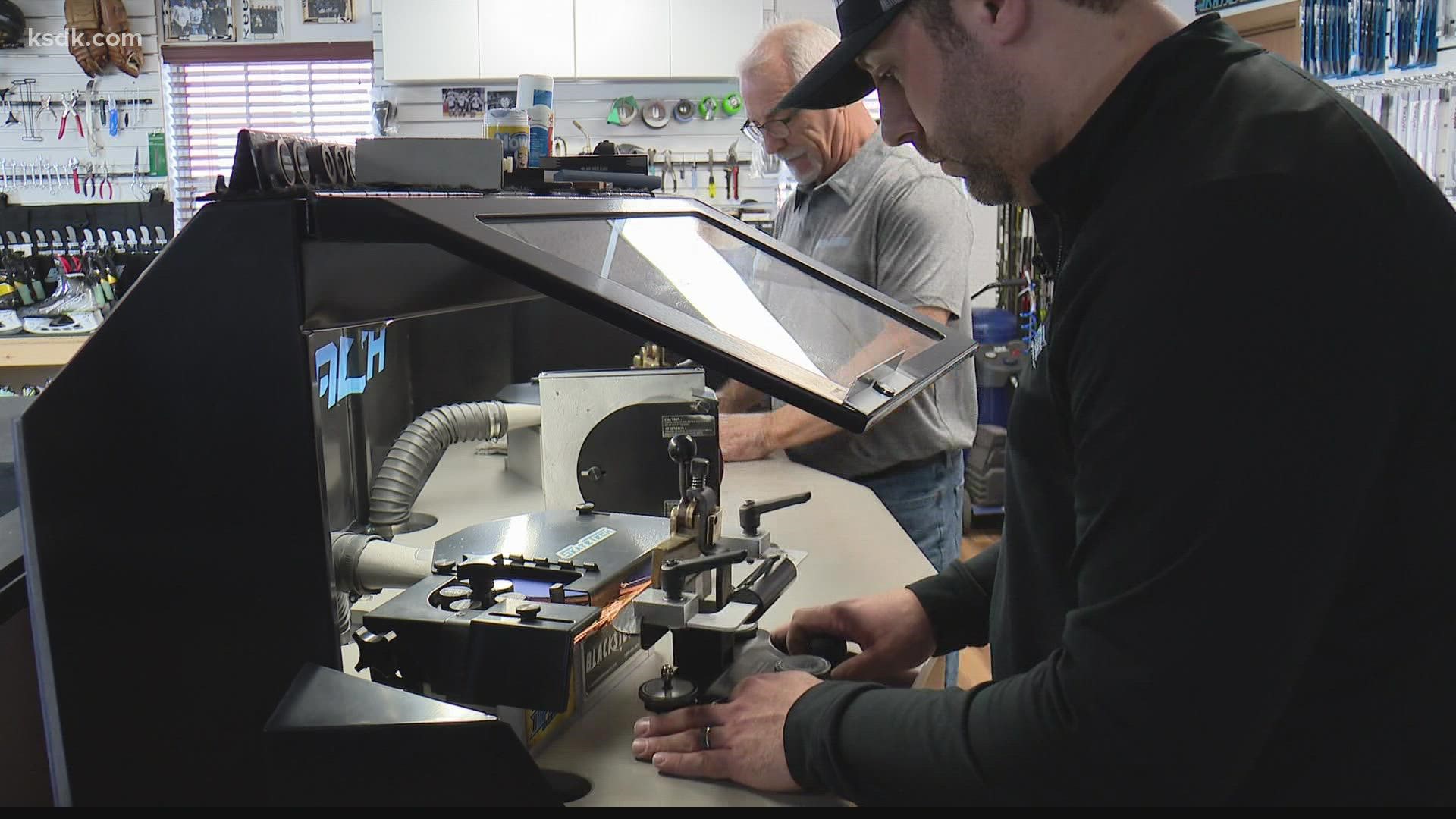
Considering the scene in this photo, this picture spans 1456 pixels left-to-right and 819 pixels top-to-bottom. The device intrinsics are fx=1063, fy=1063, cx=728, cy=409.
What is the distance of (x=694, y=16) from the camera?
520cm

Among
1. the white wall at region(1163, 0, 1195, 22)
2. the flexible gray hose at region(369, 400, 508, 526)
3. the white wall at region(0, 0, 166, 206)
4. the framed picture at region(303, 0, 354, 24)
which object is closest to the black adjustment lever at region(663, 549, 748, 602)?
the flexible gray hose at region(369, 400, 508, 526)

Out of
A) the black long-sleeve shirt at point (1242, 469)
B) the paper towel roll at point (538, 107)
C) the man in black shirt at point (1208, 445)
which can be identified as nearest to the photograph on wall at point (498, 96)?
the paper towel roll at point (538, 107)

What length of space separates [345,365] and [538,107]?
608mm

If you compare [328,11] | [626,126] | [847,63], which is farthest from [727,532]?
[328,11]

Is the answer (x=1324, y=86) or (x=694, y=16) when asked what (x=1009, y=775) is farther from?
(x=694, y=16)

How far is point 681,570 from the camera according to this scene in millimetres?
995

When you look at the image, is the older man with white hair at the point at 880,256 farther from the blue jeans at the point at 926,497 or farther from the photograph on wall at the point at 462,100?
the photograph on wall at the point at 462,100

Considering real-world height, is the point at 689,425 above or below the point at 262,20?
below

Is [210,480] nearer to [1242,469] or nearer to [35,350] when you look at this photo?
[1242,469]

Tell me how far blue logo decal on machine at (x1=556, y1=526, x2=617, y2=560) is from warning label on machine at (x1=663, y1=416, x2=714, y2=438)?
0.43m

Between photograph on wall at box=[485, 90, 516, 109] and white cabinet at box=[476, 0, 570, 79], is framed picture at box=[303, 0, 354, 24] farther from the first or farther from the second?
white cabinet at box=[476, 0, 570, 79]

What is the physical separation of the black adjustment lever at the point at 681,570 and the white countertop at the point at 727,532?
0.52ft

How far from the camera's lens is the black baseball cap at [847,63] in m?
0.89

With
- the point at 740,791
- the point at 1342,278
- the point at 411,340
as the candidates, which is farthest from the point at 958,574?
the point at 411,340
